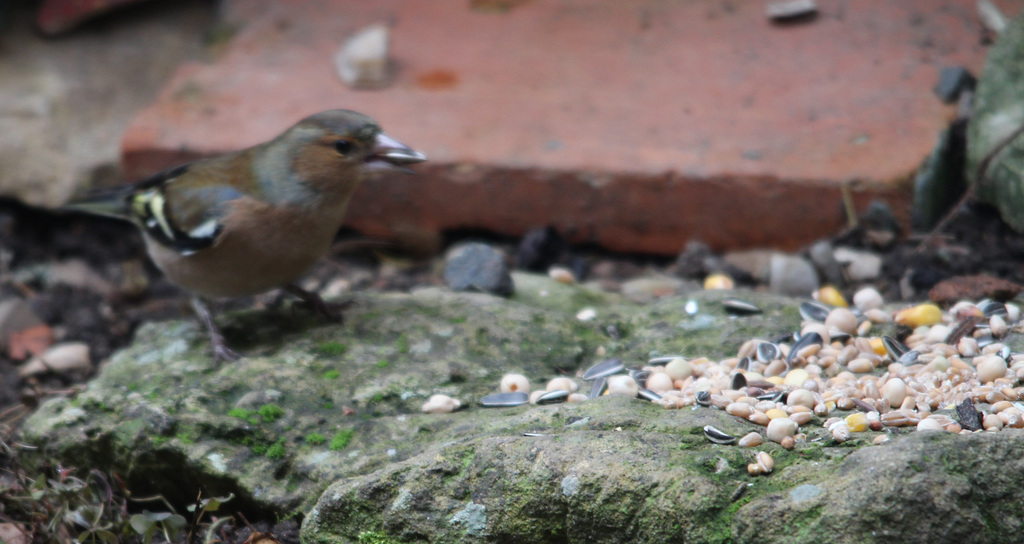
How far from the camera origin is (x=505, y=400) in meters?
2.58

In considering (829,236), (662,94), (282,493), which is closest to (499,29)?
(662,94)

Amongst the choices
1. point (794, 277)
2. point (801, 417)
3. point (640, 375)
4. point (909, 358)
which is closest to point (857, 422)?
point (801, 417)

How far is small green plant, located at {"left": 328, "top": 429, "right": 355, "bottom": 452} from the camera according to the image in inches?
97.1

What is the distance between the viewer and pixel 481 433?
2.33m

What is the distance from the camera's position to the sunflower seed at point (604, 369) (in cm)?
271

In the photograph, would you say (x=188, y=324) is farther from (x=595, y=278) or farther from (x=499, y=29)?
(x=499, y=29)

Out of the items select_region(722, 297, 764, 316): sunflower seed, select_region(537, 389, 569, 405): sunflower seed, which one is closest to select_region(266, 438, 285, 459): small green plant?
select_region(537, 389, 569, 405): sunflower seed

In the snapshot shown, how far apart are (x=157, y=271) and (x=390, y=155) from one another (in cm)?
177

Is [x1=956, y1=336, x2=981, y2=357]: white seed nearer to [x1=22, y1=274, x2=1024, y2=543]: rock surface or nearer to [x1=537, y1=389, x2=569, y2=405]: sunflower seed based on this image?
[x1=22, y1=274, x2=1024, y2=543]: rock surface

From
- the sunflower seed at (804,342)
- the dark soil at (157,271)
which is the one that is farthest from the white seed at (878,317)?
the dark soil at (157,271)

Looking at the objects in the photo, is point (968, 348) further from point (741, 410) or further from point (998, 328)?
point (741, 410)

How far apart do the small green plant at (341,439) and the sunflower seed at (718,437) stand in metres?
0.96

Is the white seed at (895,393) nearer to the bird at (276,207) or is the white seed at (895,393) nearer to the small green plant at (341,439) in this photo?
the small green plant at (341,439)

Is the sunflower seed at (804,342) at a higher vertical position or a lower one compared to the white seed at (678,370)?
higher
